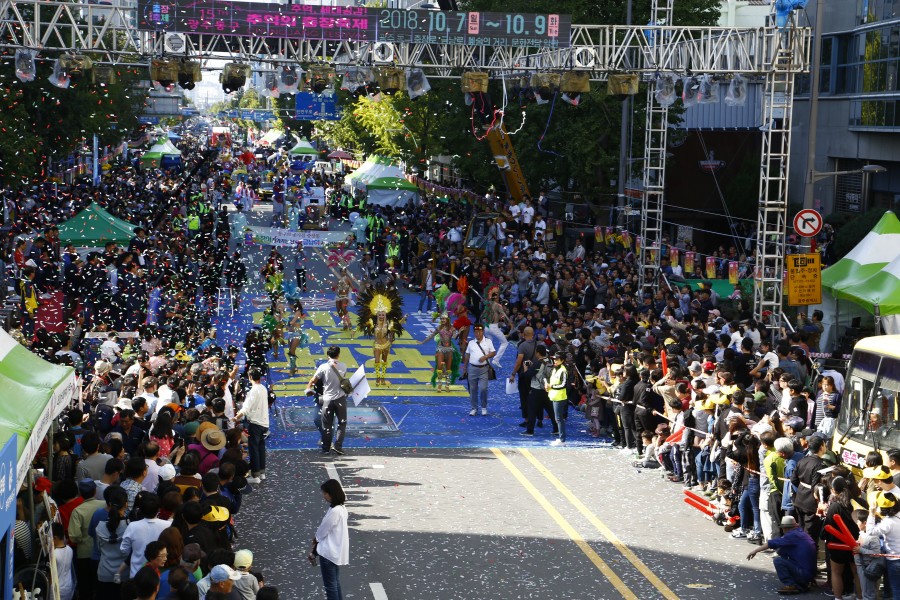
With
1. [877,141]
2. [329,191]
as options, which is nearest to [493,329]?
[877,141]

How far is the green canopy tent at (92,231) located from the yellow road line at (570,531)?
16.0 m

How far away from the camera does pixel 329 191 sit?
64188mm

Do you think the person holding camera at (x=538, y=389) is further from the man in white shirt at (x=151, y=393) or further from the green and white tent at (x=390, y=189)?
the green and white tent at (x=390, y=189)

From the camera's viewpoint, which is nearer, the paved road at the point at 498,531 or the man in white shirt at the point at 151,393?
the paved road at the point at 498,531

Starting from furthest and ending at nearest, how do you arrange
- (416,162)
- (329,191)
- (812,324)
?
(329,191) < (416,162) < (812,324)

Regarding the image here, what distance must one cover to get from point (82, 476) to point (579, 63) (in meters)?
15.4

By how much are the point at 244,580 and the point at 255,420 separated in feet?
23.8

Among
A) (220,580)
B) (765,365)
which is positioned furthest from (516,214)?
(220,580)

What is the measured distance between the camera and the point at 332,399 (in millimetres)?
18359

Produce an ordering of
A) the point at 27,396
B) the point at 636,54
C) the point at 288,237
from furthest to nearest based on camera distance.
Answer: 1. the point at 288,237
2. the point at 636,54
3. the point at 27,396

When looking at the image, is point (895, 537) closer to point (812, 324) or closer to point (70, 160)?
point (812, 324)

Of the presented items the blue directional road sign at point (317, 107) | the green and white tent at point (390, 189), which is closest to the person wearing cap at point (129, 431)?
the green and white tent at point (390, 189)

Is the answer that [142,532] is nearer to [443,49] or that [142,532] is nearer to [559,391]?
[559,391]

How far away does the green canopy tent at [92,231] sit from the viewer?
Answer: 31656 mm
